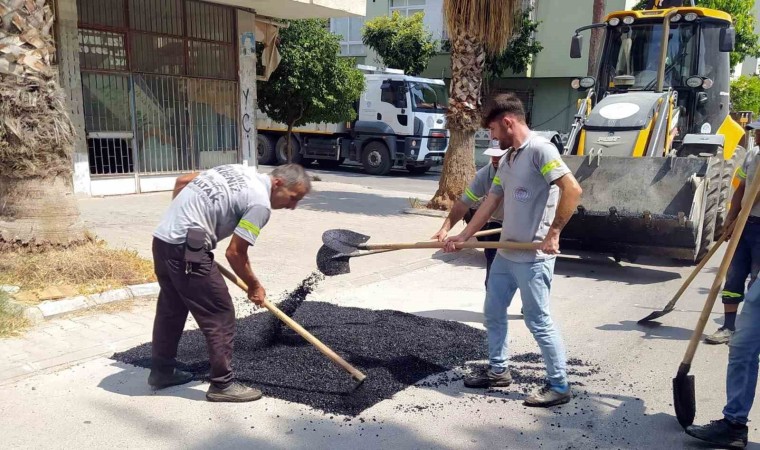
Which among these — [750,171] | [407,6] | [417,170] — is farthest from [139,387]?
[407,6]

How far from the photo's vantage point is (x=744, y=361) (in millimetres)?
3396

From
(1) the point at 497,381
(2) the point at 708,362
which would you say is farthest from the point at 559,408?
(2) the point at 708,362

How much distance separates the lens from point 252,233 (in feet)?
11.8

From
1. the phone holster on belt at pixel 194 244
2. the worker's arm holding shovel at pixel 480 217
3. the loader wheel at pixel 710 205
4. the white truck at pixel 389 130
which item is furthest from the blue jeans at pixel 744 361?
the white truck at pixel 389 130

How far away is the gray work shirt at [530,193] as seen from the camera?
377cm

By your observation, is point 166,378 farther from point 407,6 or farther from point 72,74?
point 407,6

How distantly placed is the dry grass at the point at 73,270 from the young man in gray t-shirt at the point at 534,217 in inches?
147

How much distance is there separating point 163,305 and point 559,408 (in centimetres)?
263

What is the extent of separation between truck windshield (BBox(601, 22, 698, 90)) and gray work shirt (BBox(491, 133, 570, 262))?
18.7 feet

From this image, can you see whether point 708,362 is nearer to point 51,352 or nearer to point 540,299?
point 540,299

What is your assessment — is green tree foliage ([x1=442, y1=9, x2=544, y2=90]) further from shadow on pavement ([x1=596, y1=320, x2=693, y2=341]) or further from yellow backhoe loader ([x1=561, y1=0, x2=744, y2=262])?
shadow on pavement ([x1=596, y1=320, x2=693, y2=341])

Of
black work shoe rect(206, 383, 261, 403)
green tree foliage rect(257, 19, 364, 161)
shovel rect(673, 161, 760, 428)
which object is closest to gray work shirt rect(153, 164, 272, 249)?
black work shoe rect(206, 383, 261, 403)

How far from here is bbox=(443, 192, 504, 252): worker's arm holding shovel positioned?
13.8ft

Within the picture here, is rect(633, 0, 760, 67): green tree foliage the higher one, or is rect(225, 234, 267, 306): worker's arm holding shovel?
rect(633, 0, 760, 67): green tree foliage
